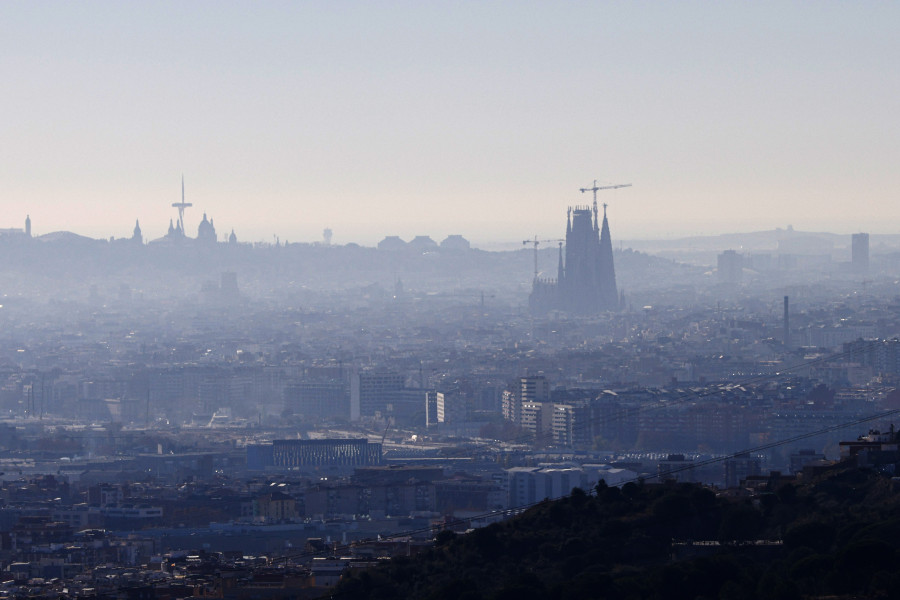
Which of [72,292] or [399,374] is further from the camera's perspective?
[72,292]

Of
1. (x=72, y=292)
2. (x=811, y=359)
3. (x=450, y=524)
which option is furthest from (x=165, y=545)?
(x=72, y=292)

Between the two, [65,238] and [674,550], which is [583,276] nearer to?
[65,238]

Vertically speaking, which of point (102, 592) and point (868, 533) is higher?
point (868, 533)

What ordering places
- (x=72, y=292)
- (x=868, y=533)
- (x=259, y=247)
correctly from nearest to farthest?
(x=868, y=533), (x=72, y=292), (x=259, y=247)

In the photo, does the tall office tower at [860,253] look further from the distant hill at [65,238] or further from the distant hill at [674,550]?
the distant hill at [674,550]

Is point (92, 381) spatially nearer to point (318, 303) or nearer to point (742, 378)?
point (742, 378)

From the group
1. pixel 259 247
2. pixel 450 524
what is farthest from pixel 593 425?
pixel 259 247

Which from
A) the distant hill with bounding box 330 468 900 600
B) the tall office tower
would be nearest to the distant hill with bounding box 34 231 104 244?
the tall office tower

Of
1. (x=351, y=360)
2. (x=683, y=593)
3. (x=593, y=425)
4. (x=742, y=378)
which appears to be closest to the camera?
(x=683, y=593)
